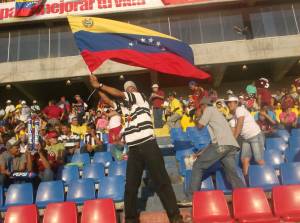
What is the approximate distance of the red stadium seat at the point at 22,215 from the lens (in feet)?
14.4

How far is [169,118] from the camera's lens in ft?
35.0

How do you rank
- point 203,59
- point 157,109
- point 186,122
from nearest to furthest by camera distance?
1. point 157,109
2. point 186,122
3. point 203,59

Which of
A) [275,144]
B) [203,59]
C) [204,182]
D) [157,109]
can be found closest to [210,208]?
[204,182]

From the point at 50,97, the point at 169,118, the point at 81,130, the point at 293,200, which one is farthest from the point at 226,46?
the point at 293,200

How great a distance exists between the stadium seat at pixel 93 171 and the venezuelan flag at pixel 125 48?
7.44 feet

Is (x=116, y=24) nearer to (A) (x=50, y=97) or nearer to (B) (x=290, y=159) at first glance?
(B) (x=290, y=159)

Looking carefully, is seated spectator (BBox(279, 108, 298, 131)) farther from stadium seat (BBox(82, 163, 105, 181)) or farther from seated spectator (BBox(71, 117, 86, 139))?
seated spectator (BBox(71, 117, 86, 139))

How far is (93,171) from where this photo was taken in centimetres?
659

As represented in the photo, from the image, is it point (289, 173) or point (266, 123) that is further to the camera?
point (266, 123)

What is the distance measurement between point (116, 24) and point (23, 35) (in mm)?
12122

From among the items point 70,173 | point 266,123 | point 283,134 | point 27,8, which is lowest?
point 70,173

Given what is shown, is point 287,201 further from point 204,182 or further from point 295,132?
point 295,132

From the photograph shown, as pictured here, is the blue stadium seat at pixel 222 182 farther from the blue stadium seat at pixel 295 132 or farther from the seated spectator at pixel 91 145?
the seated spectator at pixel 91 145

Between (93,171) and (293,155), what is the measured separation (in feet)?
11.8
